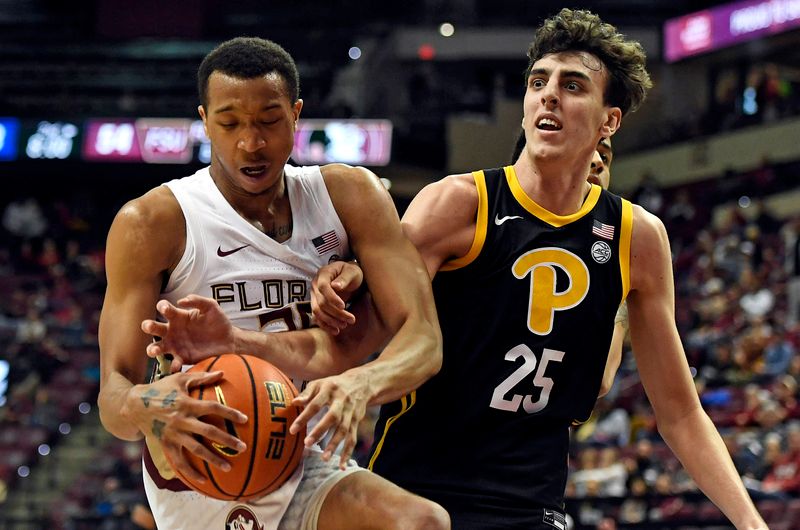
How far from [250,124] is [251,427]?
939 mm

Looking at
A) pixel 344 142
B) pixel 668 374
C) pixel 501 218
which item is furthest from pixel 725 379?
pixel 501 218

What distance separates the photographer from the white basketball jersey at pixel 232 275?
3662 mm

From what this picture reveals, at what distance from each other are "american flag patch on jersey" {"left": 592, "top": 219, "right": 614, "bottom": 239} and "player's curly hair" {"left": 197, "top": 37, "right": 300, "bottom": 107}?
3.74ft

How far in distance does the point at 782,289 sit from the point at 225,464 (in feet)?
42.7

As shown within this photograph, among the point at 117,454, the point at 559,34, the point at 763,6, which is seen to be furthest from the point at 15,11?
the point at 559,34

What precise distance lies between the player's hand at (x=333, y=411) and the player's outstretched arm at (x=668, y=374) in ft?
4.63

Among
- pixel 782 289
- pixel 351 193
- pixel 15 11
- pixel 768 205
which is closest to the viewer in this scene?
pixel 351 193

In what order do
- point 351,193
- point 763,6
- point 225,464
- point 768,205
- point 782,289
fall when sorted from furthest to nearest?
point 763,6 < point 768,205 < point 782,289 < point 351,193 < point 225,464

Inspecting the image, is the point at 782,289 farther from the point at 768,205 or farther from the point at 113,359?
the point at 113,359

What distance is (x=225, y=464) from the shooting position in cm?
311

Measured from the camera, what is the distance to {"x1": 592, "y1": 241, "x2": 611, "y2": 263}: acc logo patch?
4098mm

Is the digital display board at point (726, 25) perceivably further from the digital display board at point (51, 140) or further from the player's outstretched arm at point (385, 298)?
the player's outstretched arm at point (385, 298)

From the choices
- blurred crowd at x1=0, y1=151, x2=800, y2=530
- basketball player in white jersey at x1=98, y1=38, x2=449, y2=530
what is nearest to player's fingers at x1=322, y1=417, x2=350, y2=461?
basketball player in white jersey at x1=98, y1=38, x2=449, y2=530

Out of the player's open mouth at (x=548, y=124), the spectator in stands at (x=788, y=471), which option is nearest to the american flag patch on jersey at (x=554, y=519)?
the player's open mouth at (x=548, y=124)
